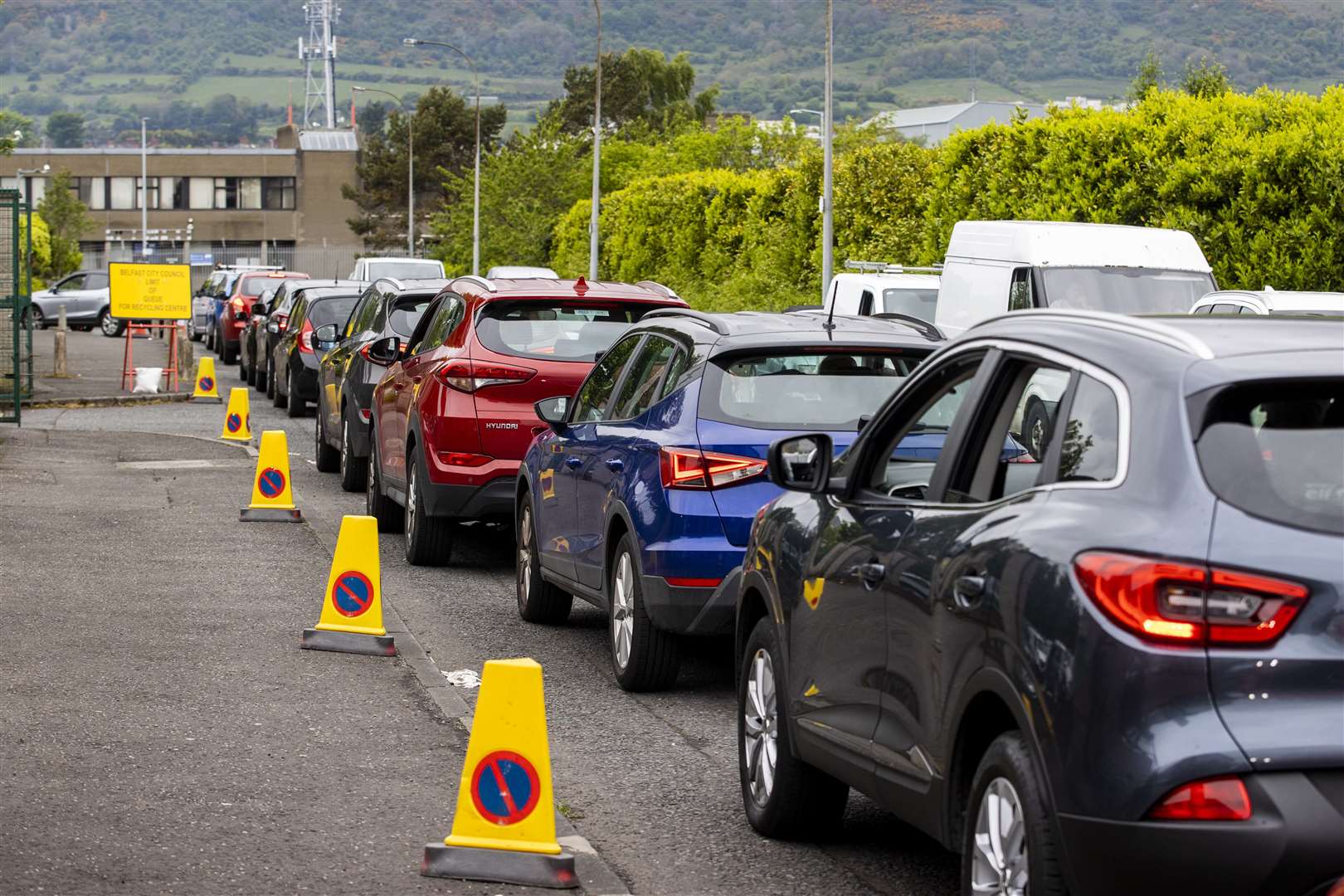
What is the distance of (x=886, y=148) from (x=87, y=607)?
75.2 feet

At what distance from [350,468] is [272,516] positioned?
93.9 inches

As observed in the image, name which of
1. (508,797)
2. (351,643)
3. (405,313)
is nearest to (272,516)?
(405,313)

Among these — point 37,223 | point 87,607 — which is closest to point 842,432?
point 87,607

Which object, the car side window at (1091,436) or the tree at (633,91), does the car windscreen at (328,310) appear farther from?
the tree at (633,91)

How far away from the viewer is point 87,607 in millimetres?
10711

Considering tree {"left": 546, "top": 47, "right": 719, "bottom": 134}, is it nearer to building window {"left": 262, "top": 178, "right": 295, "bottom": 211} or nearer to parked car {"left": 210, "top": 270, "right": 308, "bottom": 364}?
building window {"left": 262, "top": 178, "right": 295, "bottom": 211}

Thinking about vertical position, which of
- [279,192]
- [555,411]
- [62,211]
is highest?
[279,192]

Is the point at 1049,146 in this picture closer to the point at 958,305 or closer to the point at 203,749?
the point at 958,305

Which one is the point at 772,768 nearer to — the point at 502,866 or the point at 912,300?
the point at 502,866

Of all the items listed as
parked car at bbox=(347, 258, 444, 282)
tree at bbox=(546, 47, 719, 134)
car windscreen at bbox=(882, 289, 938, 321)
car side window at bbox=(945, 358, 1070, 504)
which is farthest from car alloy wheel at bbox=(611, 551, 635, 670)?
tree at bbox=(546, 47, 719, 134)

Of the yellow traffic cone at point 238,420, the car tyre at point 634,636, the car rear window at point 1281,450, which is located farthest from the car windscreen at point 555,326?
the yellow traffic cone at point 238,420

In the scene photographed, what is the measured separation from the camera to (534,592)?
1072cm

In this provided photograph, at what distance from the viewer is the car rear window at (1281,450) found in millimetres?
3895

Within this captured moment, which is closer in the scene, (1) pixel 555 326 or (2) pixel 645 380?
(2) pixel 645 380
